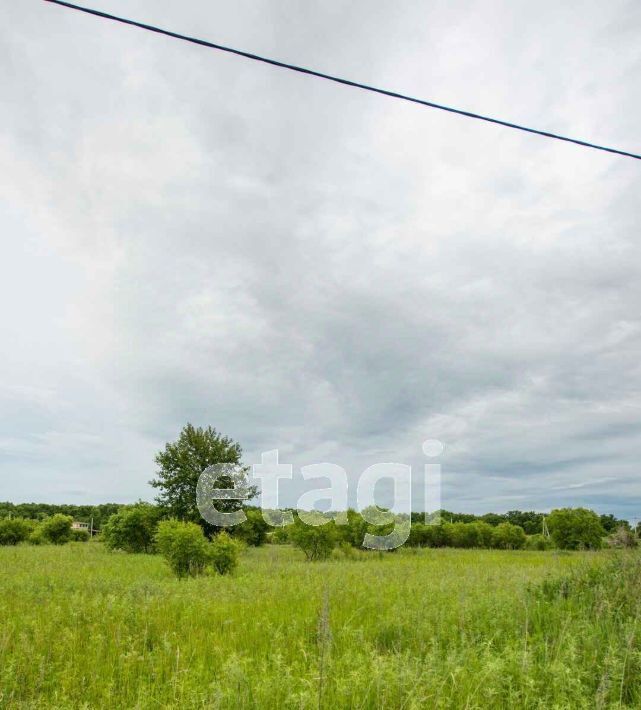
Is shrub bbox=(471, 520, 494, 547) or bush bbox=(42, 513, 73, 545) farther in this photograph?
shrub bbox=(471, 520, 494, 547)

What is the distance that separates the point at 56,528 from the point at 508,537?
3345 cm

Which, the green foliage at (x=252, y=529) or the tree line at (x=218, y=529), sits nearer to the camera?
the tree line at (x=218, y=529)

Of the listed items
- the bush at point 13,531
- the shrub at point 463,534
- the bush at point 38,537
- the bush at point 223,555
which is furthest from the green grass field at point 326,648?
the shrub at point 463,534

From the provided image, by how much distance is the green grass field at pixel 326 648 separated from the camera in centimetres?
476

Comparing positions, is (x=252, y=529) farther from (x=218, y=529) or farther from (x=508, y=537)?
(x=508, y=537)

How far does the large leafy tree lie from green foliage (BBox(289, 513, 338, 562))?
17.1 feet

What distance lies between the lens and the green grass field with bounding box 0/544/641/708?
4758 millimetres

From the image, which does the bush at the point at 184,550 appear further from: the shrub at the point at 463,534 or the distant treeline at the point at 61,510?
the distant treeline at the point at 61,510

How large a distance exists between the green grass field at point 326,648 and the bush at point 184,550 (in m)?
4.88

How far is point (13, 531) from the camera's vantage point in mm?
37969

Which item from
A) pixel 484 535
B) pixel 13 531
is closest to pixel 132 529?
pixel 13 531

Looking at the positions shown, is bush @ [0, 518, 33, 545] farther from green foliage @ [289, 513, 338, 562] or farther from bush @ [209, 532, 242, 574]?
bush @ [209, 532, 242, 574]

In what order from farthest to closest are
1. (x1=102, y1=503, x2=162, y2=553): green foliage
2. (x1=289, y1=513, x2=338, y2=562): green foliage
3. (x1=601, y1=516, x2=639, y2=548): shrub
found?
(x1=102, y1=503, x2=162, y2=553): green foliage < (x1=289, y1=513, x2=338, y2=562): green foliage < (x1=601, y1=516, x2=639, y2=548): shrub

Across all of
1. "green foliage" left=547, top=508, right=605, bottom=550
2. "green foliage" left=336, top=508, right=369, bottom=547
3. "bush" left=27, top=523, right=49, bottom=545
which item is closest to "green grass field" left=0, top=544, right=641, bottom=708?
"green foliage" left=336, top=508, right=369, bottom=547
